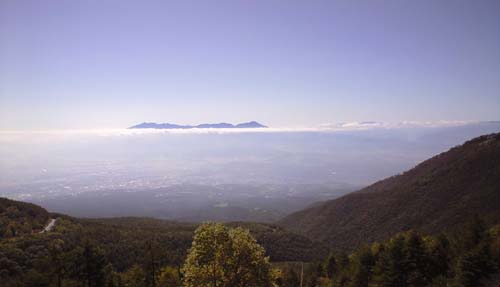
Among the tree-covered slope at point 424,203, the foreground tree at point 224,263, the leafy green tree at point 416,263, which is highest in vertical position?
the foreground tree at point 224,263

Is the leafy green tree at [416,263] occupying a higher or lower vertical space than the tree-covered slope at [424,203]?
higher

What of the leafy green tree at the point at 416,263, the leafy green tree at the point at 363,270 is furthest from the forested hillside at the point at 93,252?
the leafy green tree at the point at 416,263

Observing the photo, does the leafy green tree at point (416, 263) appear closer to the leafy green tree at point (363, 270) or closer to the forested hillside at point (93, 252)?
the leafy green tree at point (363, 270)

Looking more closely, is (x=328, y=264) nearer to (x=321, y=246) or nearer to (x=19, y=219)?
(x=321, y=246)

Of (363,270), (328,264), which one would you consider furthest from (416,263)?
(328,264)

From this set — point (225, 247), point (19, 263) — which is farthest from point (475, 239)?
point (19, 263)

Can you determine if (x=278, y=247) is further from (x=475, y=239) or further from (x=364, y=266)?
(x=475, y=239)
